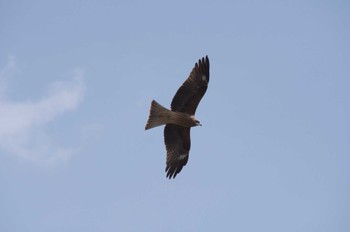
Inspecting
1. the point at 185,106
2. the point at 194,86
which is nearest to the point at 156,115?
the point at 185,106

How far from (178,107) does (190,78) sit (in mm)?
787

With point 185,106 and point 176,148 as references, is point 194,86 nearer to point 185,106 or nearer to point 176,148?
point 185,106

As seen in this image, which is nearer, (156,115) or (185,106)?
(156,115)

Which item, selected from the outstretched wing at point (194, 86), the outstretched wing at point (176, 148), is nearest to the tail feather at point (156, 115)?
the outstretched wing at point (194, 86)

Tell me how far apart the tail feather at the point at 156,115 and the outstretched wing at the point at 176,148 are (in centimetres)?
105

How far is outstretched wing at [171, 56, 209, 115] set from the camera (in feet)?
53.5

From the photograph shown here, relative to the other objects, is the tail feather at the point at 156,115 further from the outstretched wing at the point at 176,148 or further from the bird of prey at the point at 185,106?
the outstretched wing at the point at 176,148

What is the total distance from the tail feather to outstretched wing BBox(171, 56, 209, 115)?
46 centimetres

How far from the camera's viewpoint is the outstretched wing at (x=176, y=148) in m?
17.0

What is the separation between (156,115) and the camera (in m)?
15.9

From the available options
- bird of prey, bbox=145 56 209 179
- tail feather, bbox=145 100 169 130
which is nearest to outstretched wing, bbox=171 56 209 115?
bird of prey, bbox=145 56 209 179

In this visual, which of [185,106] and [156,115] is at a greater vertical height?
[185,106]

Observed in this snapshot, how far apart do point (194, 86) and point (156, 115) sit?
1.28 m

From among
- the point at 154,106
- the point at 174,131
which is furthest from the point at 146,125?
the point at 174,131
